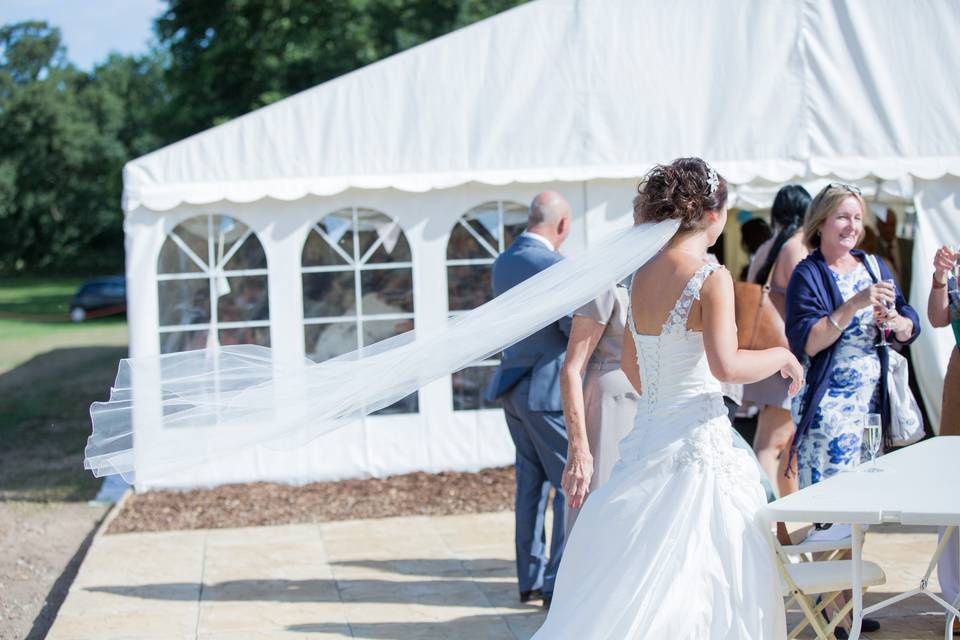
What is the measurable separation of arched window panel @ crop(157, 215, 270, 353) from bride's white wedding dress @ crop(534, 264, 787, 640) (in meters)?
5.39

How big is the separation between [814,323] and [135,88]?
209ft

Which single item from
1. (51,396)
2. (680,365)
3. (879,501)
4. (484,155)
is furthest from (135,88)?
(879,501)

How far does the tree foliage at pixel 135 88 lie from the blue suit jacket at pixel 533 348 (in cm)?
1949

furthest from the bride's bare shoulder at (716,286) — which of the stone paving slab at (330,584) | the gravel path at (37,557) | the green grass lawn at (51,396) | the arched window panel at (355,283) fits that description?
the green grass lawn at (51,396)

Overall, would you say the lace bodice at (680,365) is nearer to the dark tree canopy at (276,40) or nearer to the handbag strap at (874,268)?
the handbag strap at (874,268)

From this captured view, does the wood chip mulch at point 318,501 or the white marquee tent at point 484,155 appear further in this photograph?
the white marquee tent at point 484,155

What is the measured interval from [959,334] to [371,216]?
4853 millimetres

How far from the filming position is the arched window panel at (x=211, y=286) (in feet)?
28.0

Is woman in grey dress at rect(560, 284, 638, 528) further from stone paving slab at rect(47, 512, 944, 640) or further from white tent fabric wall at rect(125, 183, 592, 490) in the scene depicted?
white tent fabric wall at rect(125, 183, 592, 490)

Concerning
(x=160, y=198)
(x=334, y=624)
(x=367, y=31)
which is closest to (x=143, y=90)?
(x=367, y=31)

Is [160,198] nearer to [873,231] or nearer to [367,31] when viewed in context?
[873,231]

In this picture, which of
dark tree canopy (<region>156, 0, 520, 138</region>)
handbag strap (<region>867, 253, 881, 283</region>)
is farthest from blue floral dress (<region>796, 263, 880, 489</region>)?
dark tree canopy (<region>156, 0, 520, 138</region>)

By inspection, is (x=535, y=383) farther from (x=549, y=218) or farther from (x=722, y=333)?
(x=722, y=333)

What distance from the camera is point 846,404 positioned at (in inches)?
188
